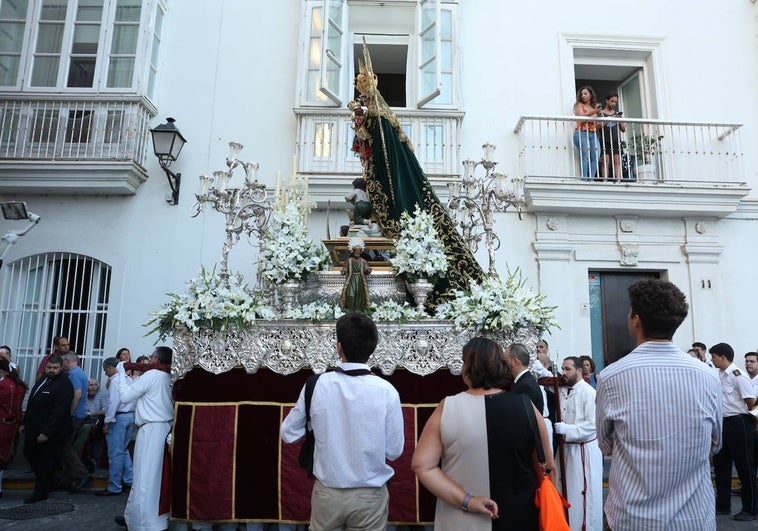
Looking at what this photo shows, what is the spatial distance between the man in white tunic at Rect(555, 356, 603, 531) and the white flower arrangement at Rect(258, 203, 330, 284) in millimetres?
2417

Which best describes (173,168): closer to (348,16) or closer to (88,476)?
(348,16)

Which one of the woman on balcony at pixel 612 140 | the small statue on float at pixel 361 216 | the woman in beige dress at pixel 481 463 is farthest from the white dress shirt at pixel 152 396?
the woman on balcony at pixel 612 140

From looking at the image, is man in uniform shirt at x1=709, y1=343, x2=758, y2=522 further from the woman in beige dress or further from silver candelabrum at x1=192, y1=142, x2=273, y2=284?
silver candelabrum at x1=192, y1=142, x2=273, y2=284

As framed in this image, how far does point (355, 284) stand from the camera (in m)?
4.72

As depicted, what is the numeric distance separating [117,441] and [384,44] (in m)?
7.51

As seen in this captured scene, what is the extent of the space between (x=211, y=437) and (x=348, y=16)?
7.76 m

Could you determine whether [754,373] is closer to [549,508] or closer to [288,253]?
[288,253]

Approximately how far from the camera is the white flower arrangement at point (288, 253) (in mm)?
4930

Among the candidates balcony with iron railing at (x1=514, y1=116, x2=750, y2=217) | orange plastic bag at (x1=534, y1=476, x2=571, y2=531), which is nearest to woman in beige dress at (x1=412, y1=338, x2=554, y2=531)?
orange plastic bag at (x1=534, y1=476, x2=571, y2=531)

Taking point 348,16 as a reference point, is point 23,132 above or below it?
below

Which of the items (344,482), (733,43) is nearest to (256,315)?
(344,482)

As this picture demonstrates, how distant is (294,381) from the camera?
457 centimetres

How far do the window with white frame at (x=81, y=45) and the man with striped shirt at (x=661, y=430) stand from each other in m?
8.68

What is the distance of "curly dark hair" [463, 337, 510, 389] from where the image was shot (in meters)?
2.40
